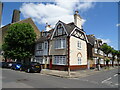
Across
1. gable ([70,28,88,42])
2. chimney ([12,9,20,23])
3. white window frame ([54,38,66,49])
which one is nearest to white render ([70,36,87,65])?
gable ([70,28,88,42])

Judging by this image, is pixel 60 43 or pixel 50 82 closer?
pixel 50 82

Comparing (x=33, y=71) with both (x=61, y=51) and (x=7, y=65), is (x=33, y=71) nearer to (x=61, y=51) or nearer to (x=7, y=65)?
(x=61, y=51)

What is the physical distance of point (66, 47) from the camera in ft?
73.1

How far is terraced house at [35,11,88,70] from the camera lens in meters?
22.1

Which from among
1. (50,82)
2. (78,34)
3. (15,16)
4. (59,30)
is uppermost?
(15,16)

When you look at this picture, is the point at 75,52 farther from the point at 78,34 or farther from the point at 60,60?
the point at 78,34

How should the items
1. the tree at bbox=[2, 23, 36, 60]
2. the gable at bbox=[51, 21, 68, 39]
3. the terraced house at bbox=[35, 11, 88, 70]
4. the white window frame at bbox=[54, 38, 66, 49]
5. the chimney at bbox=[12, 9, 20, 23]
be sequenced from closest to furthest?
the terraced house at bbox=[35, 11, 88, 70], the white window frame at bbox=[54, 38, 66, 49], the gable at bbox=[51, 21, 68, 39], the tree at bbox=[2, 23, 36, 60], the chimney at bbox=[12, 9, 20, 23]

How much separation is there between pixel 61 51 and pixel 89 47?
9.91m

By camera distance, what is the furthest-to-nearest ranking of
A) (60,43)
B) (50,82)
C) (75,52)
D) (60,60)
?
1. (60,43)
2. (75,52)
3. (60,60)
4. (50,82)

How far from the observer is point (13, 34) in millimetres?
26641

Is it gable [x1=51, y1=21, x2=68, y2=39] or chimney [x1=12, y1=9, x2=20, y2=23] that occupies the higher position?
chimney [x1=12, y1=9, x2=20, y2=23]

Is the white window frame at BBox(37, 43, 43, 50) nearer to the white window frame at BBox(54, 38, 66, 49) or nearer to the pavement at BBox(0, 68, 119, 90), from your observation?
the white window frame at BBox(54, 38, 66, 49)

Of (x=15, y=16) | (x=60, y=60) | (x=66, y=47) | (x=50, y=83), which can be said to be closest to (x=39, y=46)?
(x=60, y=60)

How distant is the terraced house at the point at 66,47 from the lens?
22109mm
